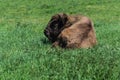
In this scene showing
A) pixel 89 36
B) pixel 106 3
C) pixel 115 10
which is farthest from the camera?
pixel 106 3

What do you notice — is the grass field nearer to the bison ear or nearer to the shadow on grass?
the shadow on grass

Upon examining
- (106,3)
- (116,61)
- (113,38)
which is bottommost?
(106,3)

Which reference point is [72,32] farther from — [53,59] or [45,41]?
[53,59]

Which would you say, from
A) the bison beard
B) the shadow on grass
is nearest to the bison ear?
the bison beard

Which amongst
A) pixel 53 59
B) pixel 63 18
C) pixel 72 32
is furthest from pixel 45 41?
pixel 53 59

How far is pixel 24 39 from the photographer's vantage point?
11633 millimetres

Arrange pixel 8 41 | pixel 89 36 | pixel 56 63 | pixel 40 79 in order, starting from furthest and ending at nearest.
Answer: pixel 8 41, pixel 89 36, pixel 56 63, pixel 40 79

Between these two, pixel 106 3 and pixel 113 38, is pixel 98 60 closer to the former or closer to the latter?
pixel 113 38

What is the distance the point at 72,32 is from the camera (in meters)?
10.4

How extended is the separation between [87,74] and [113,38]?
4100 millimetres

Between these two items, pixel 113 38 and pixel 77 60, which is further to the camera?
pixel 113 38

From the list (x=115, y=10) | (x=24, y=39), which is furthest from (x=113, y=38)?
(x=115, y=10)

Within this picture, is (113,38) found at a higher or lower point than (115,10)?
higher

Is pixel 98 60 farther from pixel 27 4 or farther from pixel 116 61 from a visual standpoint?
pixel 27 4
